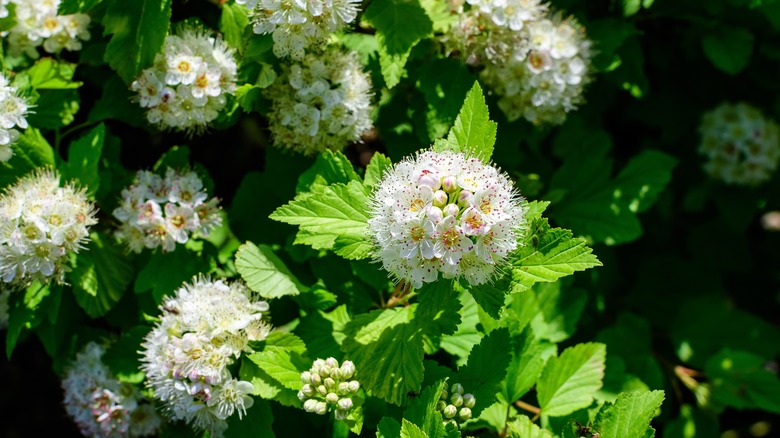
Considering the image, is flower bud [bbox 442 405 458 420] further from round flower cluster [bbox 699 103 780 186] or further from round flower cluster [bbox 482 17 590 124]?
round flower cluster [bbox 699 103 780 186]

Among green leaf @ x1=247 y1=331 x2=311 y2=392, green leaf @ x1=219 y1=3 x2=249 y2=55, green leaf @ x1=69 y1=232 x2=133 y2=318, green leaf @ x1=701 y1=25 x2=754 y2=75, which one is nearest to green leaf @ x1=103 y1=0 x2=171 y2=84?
green leaf @ x1=219 y1=3 x2=249 y2=55

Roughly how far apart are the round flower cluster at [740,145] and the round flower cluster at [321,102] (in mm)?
2218

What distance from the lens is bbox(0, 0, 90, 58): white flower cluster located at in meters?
2.63

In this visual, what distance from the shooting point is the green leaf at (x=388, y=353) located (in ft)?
6.97

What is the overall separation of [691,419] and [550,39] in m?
2.03

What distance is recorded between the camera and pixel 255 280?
237 centimetres

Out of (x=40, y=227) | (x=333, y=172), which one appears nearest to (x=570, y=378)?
(x=333, y=172)

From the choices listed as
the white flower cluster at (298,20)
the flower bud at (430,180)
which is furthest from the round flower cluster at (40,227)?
the flower bud at (430,180)

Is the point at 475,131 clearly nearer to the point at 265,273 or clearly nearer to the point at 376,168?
the point at 376,168

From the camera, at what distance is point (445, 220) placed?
1.85 metres

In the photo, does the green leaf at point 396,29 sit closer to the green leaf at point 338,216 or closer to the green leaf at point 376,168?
the green leaf at point 376,168

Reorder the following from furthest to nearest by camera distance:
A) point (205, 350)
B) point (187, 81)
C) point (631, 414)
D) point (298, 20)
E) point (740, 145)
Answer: point (740, 145), point (187, 81), point (298, 20), point (205, 350), point (631, 414)

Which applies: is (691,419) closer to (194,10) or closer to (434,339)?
(434,339)

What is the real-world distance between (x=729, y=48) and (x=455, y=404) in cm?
237
